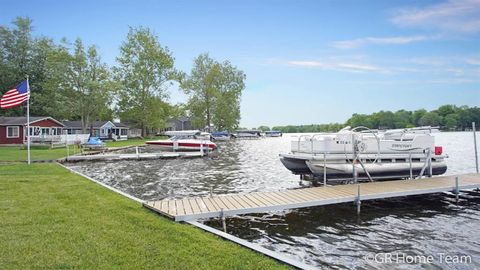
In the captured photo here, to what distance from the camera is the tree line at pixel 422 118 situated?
98.2 m

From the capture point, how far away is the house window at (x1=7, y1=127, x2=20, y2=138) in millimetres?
39250

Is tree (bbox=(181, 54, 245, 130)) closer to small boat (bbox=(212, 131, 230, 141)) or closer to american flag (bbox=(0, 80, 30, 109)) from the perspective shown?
small boat (bbox=(212, 131, 230, 141))

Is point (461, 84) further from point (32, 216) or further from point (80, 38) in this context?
point (80, 38)

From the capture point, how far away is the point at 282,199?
875 cm

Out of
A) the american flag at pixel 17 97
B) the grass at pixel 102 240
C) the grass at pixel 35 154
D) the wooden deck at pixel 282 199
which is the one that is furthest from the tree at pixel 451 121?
the grass at pixel 102 240

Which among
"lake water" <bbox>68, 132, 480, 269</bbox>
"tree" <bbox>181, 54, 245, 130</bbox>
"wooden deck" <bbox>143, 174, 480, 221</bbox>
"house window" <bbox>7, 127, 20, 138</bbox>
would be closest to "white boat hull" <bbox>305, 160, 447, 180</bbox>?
"wooden deck" <bbox>143, 174, 480, 221</bbox>

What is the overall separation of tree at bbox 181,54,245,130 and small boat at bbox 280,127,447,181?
5690cm

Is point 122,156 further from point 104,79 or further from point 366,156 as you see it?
point 104,79

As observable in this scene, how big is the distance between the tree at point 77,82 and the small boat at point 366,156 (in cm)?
4178

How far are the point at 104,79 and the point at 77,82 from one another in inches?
156

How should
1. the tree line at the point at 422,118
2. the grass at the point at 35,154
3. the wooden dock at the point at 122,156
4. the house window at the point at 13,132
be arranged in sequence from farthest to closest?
the tree line at the point at 422,118
the house window at the point at 13,132
the wooden dock at the point at 122,156
the grass at the point at 35,154

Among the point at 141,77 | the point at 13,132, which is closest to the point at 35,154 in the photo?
the point at 13,132

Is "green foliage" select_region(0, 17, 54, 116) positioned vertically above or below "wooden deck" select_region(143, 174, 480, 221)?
above

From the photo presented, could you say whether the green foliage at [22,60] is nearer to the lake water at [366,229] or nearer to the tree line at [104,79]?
the tree line at [104,79]
